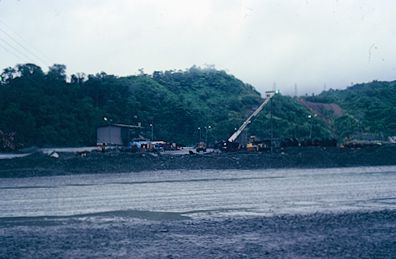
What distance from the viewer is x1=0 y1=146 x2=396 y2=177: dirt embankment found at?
Answer: 31.2 meters

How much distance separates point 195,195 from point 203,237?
797 cm

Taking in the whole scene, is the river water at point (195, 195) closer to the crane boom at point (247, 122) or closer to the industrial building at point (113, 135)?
the crane boom at point (247, 122)

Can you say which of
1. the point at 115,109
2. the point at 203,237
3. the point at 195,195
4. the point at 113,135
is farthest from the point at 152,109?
the point at 203,237

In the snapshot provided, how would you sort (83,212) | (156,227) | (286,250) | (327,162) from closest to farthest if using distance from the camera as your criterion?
1. (286,250)
2. (156,227)
3. (83,212)
4. (327,162)

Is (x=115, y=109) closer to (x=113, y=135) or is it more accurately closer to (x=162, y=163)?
(x=113, y=135)

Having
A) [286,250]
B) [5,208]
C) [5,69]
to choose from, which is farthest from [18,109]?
[286,250]

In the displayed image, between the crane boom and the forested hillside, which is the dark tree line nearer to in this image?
the forested hillside

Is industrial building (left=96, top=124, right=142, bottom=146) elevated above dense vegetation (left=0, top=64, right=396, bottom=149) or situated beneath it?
situated beneath

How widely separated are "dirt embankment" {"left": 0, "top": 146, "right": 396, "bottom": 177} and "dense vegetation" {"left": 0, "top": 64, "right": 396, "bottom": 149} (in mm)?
16126

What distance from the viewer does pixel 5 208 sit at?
53.1 ft

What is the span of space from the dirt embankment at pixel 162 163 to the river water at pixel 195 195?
3.34 m

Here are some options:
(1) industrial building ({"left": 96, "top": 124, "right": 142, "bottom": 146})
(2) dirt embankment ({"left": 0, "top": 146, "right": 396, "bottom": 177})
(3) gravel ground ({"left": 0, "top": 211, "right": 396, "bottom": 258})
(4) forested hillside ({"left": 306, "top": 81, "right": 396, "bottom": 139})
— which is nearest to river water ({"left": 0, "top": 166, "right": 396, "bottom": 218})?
(3) gravel ground ({"left": 0, "top": 211, "right": 396, "bottom": 258})

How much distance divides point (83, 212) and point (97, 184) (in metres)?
9.49

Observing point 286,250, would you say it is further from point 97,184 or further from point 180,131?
point 180,131
